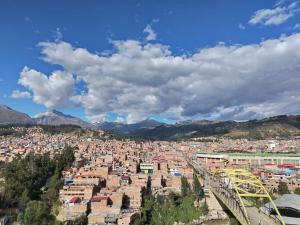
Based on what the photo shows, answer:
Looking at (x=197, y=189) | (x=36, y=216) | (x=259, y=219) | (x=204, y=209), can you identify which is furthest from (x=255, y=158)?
(x=259, y=219)

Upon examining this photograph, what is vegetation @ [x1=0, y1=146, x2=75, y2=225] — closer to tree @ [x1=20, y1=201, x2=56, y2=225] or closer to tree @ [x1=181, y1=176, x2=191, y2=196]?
tree @ [x1=20, y1=201, x2=56, y2=225]

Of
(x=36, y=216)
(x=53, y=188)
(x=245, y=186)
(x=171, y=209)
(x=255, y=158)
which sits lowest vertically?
(x=171, y=209)

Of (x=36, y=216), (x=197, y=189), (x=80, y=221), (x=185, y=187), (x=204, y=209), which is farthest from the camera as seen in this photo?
(x=185, y=187)

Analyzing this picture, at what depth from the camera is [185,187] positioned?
42312mm

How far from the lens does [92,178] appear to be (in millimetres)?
40531

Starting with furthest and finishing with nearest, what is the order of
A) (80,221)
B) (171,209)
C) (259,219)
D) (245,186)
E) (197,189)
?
(245,186)
(197,189)
(171,209)
(80,221)
(259,219)

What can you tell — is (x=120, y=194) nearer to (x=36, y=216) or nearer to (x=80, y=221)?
(x=80, y=221)

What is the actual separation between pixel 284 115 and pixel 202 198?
5851 inches

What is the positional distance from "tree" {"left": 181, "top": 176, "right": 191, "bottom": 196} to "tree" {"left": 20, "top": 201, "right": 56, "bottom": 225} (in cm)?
1650

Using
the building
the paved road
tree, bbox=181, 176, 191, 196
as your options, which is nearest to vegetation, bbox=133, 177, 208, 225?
tree, bbox=181, 176, 191, 196

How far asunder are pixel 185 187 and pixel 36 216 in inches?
755

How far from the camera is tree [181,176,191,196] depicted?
A: 136 ft

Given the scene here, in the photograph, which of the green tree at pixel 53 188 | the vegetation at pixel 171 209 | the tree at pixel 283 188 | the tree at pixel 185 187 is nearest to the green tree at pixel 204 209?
the vegetation at pixel 171 209

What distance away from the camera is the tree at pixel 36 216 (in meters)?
28.8
